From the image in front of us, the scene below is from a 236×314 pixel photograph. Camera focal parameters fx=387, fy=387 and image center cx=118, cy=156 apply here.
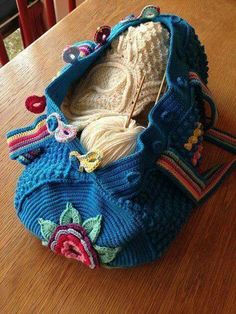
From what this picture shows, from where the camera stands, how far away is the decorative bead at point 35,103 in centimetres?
53

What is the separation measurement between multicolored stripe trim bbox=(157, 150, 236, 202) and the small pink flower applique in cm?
10

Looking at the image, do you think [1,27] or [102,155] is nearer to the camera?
[102,155]

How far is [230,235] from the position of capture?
52cm

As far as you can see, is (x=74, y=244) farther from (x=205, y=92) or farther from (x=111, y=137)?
(x=205, y=92)

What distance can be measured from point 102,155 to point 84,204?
63 millimetres

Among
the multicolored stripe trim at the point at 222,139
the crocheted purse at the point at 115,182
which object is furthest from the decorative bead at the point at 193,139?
the multicolored stripe trim at the point at 222,139

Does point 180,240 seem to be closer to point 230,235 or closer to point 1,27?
point 230,235

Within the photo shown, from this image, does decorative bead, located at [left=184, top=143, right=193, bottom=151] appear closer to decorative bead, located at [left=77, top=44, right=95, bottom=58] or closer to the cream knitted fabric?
the cream knitted fabric

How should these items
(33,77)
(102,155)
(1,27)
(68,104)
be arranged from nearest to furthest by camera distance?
(102,155) → (68,104) → (33,77) → (1,27)

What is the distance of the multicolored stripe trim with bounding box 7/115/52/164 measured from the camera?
1.63ft

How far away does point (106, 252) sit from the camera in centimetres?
44

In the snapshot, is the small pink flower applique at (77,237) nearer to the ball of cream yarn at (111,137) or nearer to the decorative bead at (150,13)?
the ball of cream yarn at (111,137)

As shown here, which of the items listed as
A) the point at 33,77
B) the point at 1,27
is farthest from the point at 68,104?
the point at 1,27

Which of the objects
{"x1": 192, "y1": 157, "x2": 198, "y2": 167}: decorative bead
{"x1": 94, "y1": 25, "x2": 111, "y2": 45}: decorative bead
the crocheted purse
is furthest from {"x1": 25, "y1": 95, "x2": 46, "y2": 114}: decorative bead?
{"x1": 192, "y1": 157, "x2": 198, "y2": 167}: decorative bead
